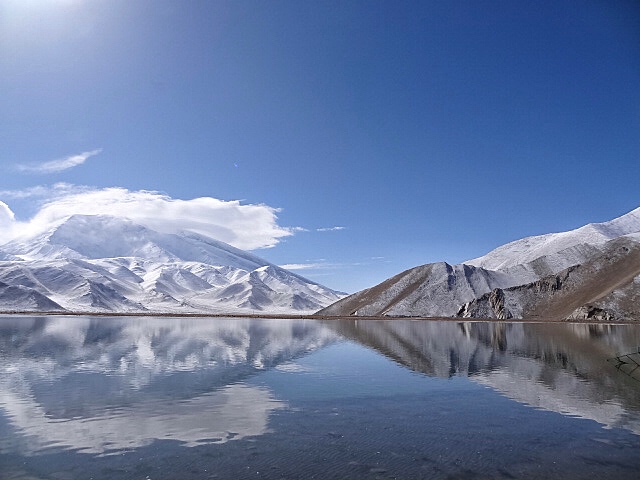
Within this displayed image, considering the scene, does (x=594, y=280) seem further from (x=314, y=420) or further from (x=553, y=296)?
(x=314, y=420)

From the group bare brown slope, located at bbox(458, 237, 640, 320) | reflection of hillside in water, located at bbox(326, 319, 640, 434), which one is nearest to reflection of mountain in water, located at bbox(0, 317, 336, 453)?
reflection of hillside in water, located at bbox(326, 319, 640, 434)

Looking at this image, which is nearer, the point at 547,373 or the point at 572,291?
the point at 547,373

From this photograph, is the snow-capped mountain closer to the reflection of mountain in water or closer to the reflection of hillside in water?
the reflection of hillside in water

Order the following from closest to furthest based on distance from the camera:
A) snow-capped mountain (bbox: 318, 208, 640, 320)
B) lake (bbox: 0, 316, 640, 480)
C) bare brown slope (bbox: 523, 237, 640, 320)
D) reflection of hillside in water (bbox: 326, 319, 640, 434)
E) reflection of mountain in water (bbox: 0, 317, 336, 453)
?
lake (bbox: 0, 316, 640, 480), reflection of mountain in water (bbox: 0, 317, 336, 453), reflection of hillside in water (bbox: 326, 319, 640, 434), snow-capped mountain (bbox: 318, 208, 640, 320), bare brown slope (bbox: 523, 237, 640, 320)

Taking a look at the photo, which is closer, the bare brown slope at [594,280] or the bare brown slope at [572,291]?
the bare brown slope at [572,291]

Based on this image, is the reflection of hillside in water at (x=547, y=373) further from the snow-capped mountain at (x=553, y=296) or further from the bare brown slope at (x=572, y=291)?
the bare brown slope at (x=572, y=291)

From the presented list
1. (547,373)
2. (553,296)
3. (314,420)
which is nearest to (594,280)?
(553,296)

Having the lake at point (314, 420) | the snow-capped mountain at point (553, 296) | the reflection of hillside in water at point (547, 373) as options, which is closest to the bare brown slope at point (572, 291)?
the snow-capped mountain at point (553, 296)

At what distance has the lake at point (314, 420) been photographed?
Result: 1494 centimetres

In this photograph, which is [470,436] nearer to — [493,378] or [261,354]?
[493,378]

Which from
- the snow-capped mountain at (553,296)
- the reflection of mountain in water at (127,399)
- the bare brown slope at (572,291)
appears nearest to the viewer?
the reflection of mountain in water at (127,399)

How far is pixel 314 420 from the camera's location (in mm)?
20891

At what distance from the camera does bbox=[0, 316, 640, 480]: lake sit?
14938 mm

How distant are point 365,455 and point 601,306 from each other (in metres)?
144
